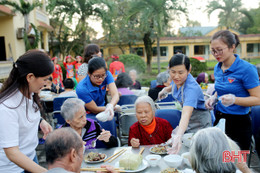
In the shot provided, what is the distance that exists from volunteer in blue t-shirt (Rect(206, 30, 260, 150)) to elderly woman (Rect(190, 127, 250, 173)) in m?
0.79

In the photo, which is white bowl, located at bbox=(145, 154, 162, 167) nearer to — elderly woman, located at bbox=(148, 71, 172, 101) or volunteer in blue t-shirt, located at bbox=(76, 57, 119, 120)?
volunteer in blue t-shirt, located at bbox=(76, 57, 119, 120)

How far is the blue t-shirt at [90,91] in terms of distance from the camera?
8.77ft

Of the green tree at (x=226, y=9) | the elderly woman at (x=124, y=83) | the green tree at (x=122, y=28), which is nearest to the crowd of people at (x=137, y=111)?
the elderly woman at (x=124, y=83)

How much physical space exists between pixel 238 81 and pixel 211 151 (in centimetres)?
110

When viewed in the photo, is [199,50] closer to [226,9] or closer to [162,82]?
[226,9]

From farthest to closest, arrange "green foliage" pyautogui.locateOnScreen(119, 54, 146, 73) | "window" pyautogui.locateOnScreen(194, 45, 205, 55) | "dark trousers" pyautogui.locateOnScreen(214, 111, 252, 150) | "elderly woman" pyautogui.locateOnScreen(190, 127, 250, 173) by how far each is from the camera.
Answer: "window" pyautogui.locateOnScreen(194, 45, 205, 55)
"green foliage" pyautogui.locateOnScreen(119, 54, 146, 73)
"dark trousers" pyautogui.locateOnScreen(214, 111, 252, 150)
"elderly woman" pyautogui.locateOnScreen(190, 127, 250, 173)

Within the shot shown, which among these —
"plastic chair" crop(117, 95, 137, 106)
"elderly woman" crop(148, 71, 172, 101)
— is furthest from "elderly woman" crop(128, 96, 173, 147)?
"elderly woman" crop(148, 71, 172, 101)

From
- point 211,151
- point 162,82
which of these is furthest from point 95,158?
point 162,82

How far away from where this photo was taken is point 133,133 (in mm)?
2539

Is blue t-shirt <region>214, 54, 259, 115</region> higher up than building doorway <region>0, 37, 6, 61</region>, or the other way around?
building doorway <region>0, 37, 6, 61</region>

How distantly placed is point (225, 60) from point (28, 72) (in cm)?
178

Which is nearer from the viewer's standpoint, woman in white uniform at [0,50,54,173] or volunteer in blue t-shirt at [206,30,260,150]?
woman in white uniform at [0,50,54,173]

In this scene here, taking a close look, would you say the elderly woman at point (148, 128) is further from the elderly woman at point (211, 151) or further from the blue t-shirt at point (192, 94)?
the elderly woman at point (211, 151)

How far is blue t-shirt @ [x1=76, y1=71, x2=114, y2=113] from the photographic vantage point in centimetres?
267
